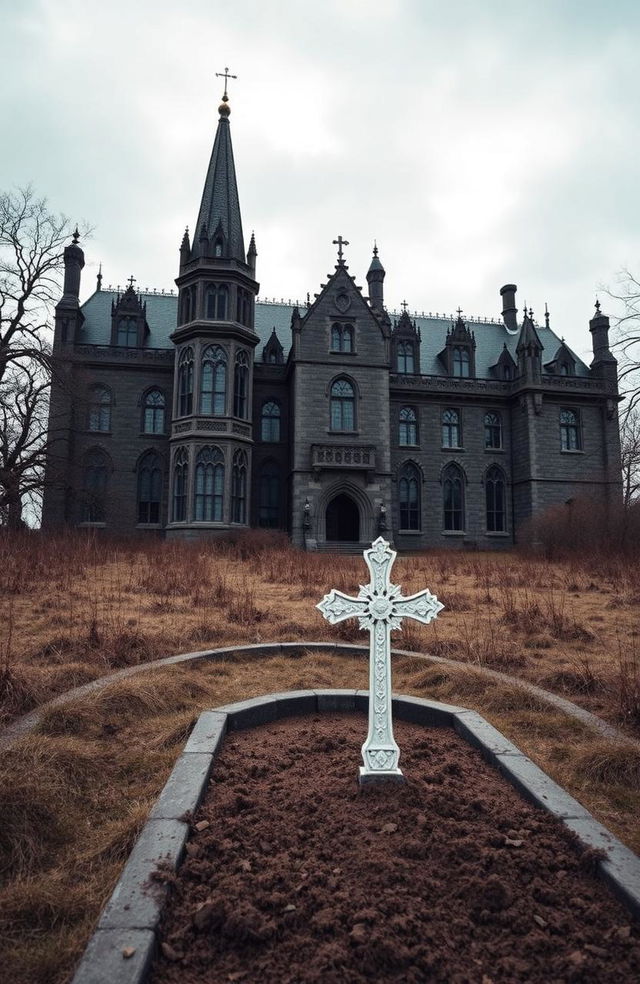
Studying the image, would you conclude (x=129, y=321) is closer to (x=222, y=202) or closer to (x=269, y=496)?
(x=222, y=202)

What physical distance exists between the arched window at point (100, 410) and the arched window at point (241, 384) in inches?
276

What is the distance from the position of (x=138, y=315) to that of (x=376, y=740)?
105ft

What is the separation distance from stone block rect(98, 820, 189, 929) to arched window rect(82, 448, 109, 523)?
28.0 meters

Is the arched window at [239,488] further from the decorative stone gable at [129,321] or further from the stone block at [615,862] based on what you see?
the stone block at [615,862]

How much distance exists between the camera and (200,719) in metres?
4.91

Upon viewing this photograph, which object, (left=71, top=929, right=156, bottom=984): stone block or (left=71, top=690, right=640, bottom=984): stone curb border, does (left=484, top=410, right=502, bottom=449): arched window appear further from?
(left=71, top=929, right=156, bottom=984): stone block

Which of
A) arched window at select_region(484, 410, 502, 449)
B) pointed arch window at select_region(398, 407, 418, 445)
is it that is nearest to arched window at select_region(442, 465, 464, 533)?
pointed arch window at select_region(398, 407, 418, 445)

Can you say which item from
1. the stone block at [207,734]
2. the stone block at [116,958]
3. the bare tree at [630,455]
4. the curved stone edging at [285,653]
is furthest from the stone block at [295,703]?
the bare tree at [630,455]

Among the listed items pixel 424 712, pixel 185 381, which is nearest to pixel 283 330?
pixel 185 381

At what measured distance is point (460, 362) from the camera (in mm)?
34656

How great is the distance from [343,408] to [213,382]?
6.36 metres

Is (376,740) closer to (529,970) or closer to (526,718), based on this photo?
(529,970)

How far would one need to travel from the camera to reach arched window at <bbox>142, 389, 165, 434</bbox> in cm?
3106

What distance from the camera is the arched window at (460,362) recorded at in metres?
34.4
